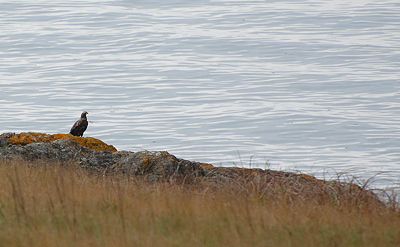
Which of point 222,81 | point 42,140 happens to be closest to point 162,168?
point 42,140

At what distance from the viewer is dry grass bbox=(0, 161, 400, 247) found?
5.56 metres

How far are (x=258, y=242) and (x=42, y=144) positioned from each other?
5280mm

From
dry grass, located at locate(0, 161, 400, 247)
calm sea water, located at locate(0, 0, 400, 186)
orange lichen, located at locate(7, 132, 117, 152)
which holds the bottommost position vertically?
dry grass, located at locate(0, 161, 400, 247)

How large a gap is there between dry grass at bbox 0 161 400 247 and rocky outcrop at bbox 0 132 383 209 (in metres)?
0.35

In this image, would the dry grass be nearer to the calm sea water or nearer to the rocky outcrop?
the rocky outcrop

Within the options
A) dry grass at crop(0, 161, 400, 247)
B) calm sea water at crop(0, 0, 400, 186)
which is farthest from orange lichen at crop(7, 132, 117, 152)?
calm sea water at crop(0, 0, 400, 186)

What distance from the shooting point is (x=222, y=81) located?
35219mm

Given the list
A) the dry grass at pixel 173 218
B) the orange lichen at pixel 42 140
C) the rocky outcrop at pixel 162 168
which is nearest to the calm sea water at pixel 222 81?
the rocky outcrop at pixel 162 168

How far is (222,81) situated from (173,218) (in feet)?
95.7

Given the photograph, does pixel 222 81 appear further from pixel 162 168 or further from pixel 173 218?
pixel 173 218

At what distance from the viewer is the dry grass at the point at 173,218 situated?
5.56 metres

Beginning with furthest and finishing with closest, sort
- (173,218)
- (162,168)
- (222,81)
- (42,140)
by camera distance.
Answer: (222,81), (42,140), (162,168), (173,218)

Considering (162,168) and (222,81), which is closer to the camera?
(162,168)

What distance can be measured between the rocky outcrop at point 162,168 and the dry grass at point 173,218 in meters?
0.35
